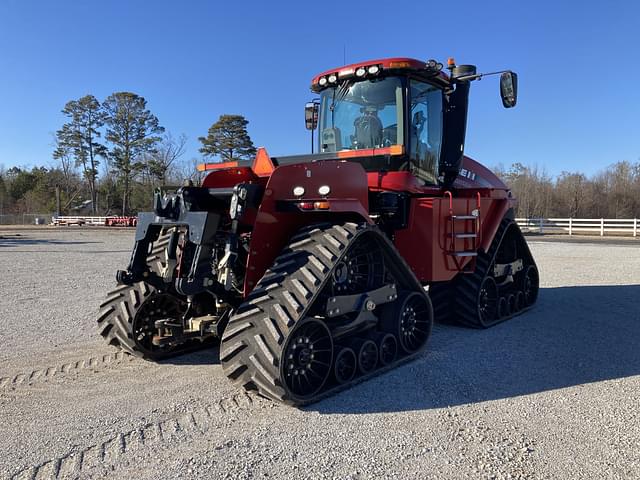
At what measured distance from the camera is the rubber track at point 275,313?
371cm

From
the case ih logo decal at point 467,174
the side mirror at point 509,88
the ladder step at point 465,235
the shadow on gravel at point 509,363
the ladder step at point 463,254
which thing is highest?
the side mirror at point 509,88

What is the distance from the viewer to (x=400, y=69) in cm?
571

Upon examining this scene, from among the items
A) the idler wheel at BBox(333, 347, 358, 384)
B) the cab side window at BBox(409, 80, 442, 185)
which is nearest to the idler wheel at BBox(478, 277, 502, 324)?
the cab side window at BBox(409, 80, 442, 185)

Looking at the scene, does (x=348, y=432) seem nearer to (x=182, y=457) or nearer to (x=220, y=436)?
(x=220, y=436)

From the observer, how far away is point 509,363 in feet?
17.0

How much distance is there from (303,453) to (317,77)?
4618 mm

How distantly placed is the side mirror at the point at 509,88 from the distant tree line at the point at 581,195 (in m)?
54.9

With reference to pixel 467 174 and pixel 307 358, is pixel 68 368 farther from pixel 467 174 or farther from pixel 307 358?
pixel 467 174

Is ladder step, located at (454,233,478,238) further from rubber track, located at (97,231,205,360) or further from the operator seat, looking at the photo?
rubber track, located at (97,231,205,360)

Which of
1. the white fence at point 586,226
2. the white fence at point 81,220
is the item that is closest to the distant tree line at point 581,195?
the white fence at point 586,226

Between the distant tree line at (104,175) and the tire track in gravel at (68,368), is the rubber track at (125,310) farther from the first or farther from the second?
the distant tree line at (104,175)

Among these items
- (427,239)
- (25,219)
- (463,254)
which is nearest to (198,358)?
(427,239)

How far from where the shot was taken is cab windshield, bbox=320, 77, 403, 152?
5.80 meters

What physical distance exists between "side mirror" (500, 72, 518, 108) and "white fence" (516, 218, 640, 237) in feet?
102
